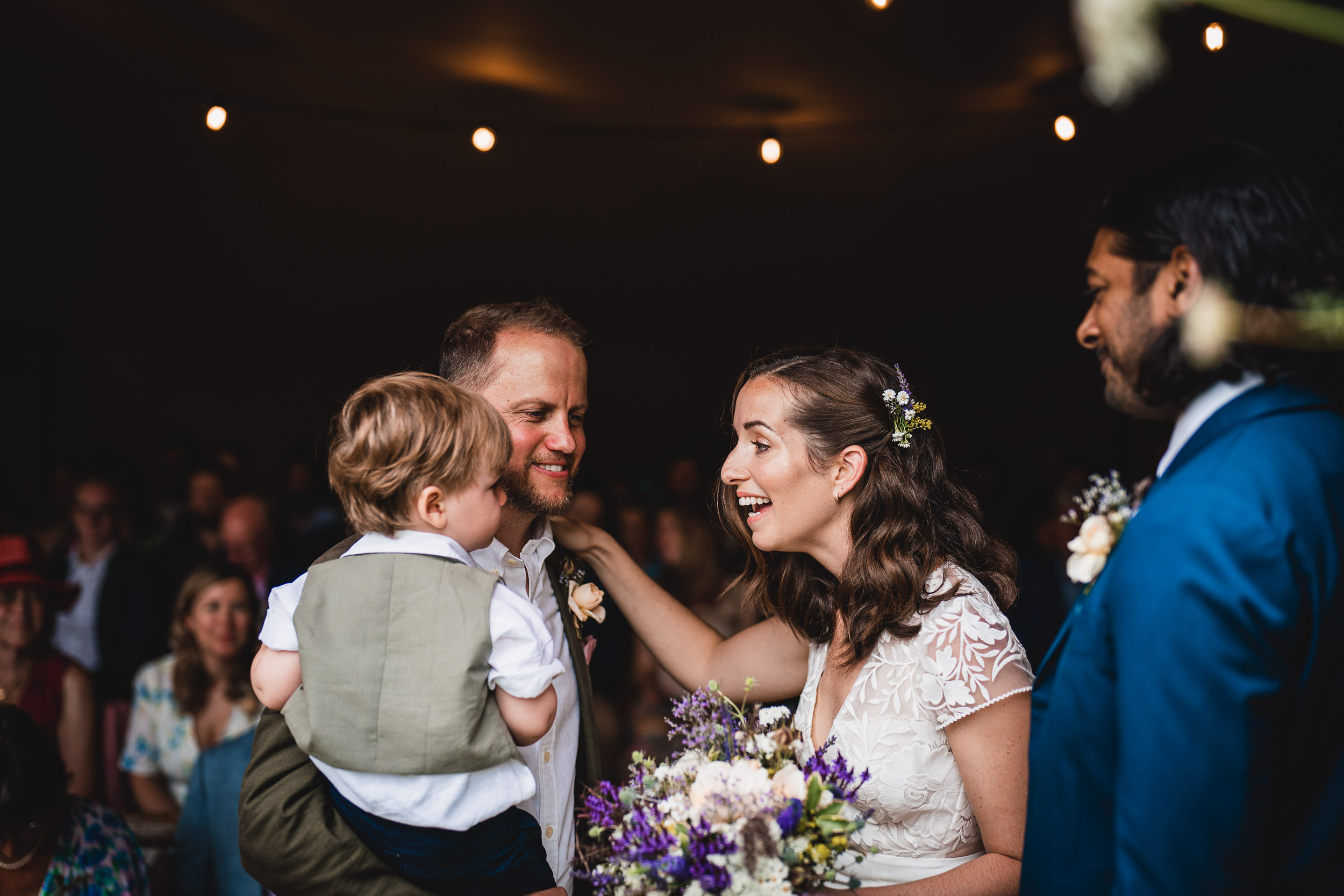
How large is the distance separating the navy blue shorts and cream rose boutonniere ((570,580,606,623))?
561 millimetres

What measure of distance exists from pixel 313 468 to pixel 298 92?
231 centimetres

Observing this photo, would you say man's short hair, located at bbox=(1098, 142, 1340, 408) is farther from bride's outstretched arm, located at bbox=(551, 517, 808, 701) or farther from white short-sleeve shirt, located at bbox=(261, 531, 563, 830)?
bride's outstretched arm, located at bbox=(551, 517, 808, 701)

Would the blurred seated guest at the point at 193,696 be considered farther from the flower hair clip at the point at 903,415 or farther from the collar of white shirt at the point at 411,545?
the flower hair clip at the point at 903,415

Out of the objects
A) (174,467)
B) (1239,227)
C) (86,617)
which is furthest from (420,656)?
(174,467)

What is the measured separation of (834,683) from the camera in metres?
2.17

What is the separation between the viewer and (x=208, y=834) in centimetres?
316

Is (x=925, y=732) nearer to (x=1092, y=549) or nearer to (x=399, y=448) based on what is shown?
(x=1092, y=549)

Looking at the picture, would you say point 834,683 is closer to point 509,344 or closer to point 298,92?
point 509,344

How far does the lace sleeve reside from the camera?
1.84 metres

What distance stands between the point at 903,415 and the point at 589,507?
3.22 metres

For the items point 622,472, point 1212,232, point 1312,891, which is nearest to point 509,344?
point 1212,232

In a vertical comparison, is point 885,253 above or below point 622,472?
above

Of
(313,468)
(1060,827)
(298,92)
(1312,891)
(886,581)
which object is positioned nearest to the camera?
(1312,891)

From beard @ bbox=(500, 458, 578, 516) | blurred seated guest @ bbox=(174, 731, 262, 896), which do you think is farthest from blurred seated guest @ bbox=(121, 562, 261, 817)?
beard @ bbox=(500, 458, 578, 516)
